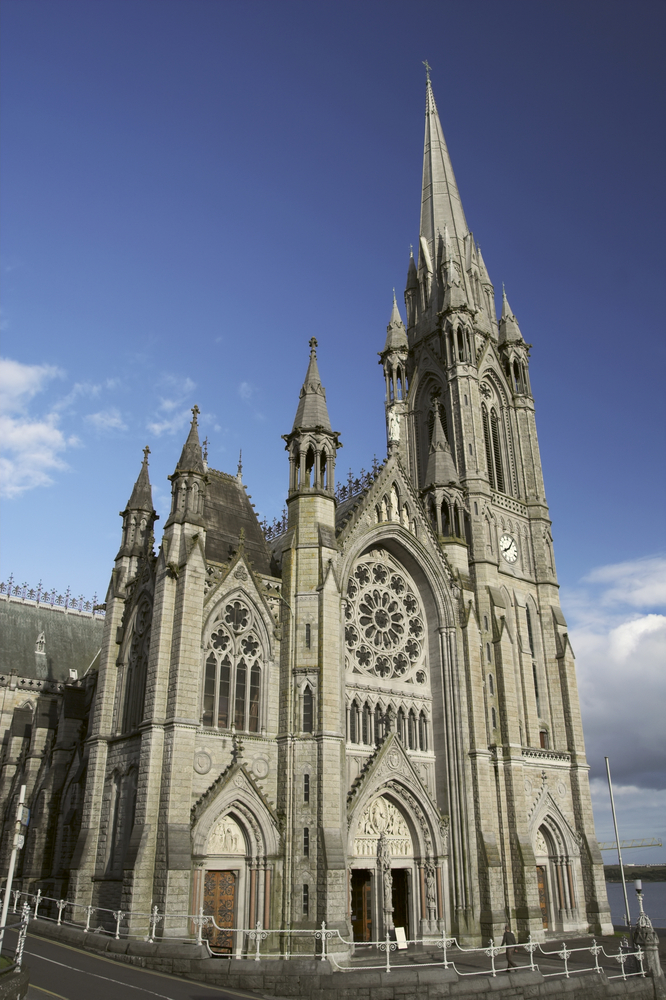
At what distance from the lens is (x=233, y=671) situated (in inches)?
1081

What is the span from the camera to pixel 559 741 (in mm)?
38000

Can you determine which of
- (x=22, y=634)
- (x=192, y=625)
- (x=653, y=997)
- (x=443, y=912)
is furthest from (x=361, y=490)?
(x=22, y=634)

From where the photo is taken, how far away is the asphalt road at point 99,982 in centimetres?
1506

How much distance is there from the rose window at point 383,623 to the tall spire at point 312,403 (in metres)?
6.51

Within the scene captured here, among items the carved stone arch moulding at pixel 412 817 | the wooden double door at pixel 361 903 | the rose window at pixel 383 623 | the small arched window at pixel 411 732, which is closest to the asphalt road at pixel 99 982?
the wooden double door at pixel 361 903

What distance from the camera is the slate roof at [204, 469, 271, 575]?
100ft

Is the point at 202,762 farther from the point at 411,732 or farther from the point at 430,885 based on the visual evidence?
the point at 430,885

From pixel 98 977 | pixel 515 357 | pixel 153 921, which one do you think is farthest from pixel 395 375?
pixel 98 977

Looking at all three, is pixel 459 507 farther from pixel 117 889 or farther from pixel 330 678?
pixel 117 889

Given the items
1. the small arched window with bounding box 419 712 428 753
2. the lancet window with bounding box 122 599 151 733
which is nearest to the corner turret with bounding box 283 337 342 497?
the lancet window with bounding box 122 599 151 733

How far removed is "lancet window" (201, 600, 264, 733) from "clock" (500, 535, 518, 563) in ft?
56.8

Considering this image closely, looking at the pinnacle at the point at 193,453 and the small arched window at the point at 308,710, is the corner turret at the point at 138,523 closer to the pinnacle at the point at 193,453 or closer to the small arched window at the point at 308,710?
the pinnacle at the point at 193,453

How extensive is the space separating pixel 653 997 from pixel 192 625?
17677 mm

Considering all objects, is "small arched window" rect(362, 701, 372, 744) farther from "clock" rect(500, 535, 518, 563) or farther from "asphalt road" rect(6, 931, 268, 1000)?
"clock" rect(500, 535, 518, 563)
